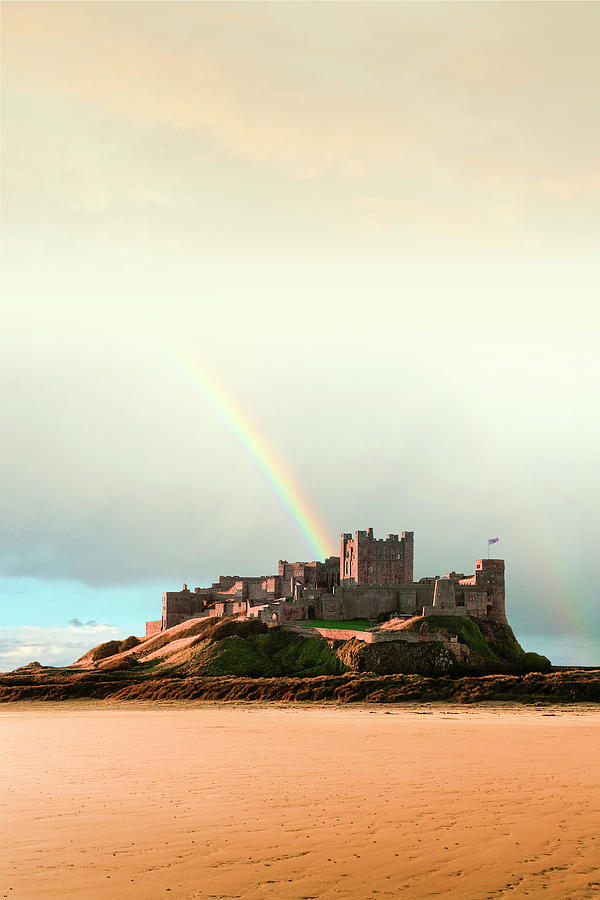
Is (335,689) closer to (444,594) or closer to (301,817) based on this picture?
(444,594)

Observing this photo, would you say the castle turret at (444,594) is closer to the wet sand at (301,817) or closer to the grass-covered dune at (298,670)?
the grass-covered dune at (298,670)

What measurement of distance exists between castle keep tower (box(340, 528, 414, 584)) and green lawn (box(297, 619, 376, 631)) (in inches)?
661

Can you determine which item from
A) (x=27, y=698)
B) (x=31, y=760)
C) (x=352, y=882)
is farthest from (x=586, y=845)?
(x=27, y=698)

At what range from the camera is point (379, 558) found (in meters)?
116

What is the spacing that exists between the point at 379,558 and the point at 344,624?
21531 millimetres

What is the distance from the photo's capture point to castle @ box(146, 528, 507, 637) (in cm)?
9712

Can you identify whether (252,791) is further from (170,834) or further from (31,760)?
(31,760)

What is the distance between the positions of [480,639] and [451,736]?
56161 mm

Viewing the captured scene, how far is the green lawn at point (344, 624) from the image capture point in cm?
9174

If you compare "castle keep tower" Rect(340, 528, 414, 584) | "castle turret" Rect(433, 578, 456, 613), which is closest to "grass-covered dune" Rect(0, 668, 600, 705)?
"castle turret" Rect(433, 578, 456, 613)

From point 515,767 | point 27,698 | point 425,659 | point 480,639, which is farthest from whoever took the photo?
point 480,639

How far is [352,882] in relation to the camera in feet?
40.6

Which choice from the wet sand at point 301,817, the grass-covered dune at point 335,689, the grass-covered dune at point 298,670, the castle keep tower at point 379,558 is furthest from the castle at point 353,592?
the wet sand at point 301,817

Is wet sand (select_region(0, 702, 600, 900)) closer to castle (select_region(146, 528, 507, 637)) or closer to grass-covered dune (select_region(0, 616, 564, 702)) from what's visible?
grass-covered dune (select_region(0, 616, 564, 702))
